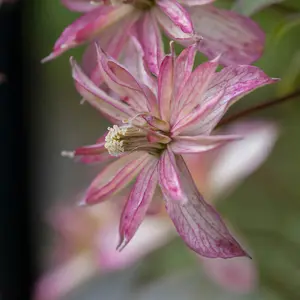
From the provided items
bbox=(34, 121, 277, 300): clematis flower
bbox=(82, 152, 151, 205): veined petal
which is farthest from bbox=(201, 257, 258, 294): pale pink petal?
bbox=(82, 152, 151, 205): veined petal

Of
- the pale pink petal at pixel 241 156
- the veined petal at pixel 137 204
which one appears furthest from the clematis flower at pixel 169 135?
the pale pink petal at pixel 241 156

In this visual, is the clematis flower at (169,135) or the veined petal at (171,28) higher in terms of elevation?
the veined petal at (171,28)

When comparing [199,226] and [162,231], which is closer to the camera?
[199,226]

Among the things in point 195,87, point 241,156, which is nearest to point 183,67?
point 195,87

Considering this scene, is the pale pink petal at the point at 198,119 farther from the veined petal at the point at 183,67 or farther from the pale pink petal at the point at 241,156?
the pale pink petal at the point at 241,156

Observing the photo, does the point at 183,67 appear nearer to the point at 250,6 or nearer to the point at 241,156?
the point at 250,6

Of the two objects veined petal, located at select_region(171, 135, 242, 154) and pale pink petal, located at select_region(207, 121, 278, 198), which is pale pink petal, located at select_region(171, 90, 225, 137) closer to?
veined petal, located at select_region(171, 135, 242, 154)

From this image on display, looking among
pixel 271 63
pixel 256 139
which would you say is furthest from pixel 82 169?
pixel 256 139
